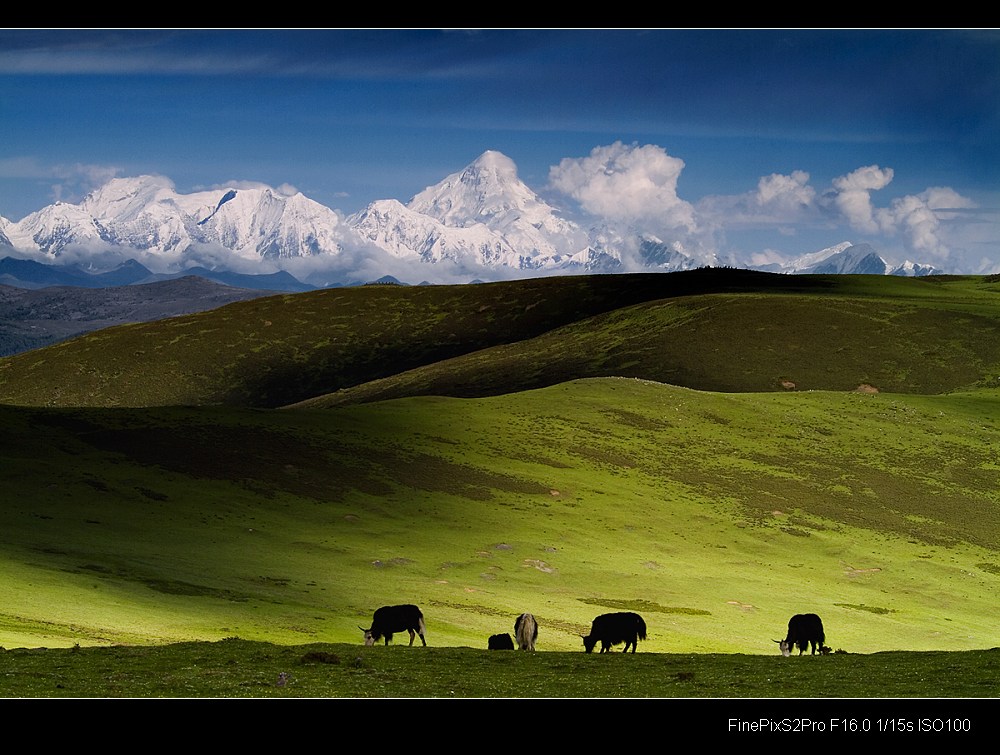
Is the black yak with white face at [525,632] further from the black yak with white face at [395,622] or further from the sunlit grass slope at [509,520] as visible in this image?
the sunlit grass slope at [509,520]

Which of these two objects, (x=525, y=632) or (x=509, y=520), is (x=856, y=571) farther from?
(x=525, y=632)

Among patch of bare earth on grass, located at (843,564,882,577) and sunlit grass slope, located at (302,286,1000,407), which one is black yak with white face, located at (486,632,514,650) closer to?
patch of bare earth on grass, located at (843,564,882,577)

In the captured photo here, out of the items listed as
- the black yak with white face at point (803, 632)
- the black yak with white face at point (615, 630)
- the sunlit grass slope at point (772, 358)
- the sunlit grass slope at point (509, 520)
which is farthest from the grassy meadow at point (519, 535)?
the sunlit grass slope at point (772, 358)

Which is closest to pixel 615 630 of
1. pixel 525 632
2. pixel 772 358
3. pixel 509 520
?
pixel 525 632

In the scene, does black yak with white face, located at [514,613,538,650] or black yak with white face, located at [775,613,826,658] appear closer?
black yak with white face, located at [514,613,538,650]

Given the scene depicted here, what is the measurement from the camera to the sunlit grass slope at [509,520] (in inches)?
2133

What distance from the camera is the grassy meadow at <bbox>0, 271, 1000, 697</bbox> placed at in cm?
3600

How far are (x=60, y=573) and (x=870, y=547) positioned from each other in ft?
212

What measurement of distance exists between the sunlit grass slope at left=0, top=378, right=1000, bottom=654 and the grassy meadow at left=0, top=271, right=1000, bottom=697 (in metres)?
0.30

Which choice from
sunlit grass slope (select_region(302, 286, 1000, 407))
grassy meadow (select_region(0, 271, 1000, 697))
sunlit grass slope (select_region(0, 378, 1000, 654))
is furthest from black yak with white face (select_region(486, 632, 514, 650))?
sunlit grass slope (select_region(302, 286, 1000, 407))

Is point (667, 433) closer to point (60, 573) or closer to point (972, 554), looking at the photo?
point (972, 554)

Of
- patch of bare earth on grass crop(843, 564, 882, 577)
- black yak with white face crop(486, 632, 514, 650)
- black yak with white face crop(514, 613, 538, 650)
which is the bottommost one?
black yak with white face crop(486, 632, 514, 650)
